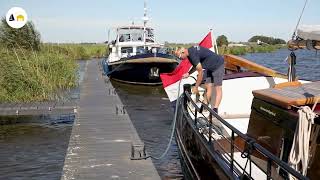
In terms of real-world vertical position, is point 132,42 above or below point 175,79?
above

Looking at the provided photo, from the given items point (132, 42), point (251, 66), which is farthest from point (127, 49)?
point (251, 66)

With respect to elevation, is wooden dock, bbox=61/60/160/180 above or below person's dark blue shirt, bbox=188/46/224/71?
below

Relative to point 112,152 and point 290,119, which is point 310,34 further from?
point 112,152

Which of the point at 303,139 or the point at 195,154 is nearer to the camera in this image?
the point at 303,139

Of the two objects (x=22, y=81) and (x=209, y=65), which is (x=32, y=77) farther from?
(x=209, y=65)

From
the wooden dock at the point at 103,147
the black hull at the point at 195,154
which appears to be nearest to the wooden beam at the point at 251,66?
the black hull at the point at 195,154

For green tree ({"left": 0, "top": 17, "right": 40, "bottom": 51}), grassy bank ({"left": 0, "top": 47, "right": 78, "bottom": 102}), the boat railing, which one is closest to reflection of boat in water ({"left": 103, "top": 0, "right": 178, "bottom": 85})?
green tree ({"left": 0, "top": 17, "right": 40, "bottom": 51})

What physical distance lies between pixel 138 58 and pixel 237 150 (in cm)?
1856

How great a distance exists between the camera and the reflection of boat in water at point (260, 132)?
13.5 ft

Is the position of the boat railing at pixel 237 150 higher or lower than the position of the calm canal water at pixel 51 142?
higher

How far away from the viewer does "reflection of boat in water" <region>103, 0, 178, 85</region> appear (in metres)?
24.5

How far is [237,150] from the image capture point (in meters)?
6.28

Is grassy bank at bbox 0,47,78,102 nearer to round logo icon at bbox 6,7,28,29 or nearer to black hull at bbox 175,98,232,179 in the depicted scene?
round logo icon at bbox 6,7,28,29

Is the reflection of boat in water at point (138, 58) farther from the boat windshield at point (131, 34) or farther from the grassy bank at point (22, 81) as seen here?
the grassy bank at point (22, 81)
